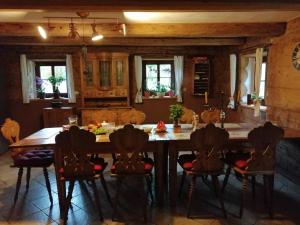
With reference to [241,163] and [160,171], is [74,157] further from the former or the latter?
[241,163]

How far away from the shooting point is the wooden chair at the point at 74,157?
244cm

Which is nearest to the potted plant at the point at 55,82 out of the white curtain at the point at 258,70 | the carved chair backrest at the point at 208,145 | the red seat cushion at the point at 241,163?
the white curtain at the point at 258,70

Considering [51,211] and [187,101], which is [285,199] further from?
[187,101]

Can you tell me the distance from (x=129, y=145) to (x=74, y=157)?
1.84 ft

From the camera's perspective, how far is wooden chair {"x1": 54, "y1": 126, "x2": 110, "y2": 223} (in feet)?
8.00

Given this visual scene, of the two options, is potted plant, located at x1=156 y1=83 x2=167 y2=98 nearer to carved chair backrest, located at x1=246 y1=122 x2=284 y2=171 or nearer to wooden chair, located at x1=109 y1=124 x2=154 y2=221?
wooden chair, located at x1=109 y1=124 x2=154 y2=221

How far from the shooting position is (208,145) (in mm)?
2521

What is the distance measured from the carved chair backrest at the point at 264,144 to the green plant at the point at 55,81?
15.7ft

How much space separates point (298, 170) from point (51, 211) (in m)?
3.18

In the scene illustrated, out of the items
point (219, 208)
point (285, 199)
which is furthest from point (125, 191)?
point (285, 199)

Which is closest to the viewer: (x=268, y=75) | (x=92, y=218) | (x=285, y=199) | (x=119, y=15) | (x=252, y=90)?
(x=92, y=218)

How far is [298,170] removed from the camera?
346 centimetres

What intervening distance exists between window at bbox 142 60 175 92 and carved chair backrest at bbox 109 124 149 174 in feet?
12.9

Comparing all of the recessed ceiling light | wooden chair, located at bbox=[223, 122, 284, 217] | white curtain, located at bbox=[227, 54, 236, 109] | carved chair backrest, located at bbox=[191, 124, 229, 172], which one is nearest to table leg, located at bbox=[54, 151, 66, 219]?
carved chair backrest, located at bbox=[191, 124, 229, 172]
